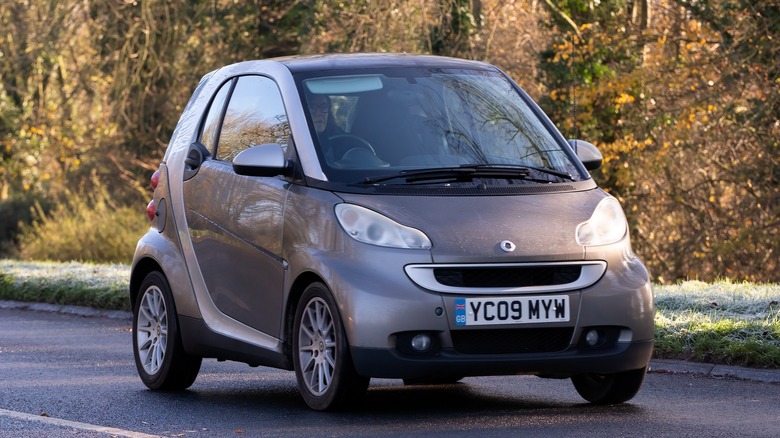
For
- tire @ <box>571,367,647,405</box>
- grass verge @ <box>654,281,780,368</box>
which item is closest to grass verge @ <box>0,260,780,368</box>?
grass verge @ <box>654,281,780,368</box>

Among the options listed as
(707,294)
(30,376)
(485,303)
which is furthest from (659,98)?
(485,303)

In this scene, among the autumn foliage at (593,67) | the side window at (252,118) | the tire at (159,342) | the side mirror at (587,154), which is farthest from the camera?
the autumn foliage at (593,67)

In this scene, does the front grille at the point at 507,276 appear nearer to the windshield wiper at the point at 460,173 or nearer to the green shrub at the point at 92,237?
the windshield wiper at the point at 460,173

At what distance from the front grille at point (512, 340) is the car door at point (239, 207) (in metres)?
1.09

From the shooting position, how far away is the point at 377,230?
7180 mm

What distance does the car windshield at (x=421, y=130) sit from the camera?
767 centimetres

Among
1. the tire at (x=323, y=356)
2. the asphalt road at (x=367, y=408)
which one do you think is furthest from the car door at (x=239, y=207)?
the asphalt road at (x=367, y=408)

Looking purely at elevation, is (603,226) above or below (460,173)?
below

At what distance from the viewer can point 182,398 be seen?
8.59 m

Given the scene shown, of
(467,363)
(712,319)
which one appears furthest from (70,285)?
(467,363)

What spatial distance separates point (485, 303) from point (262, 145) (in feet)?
5.10

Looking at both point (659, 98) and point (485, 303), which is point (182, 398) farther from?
point (659, 98)

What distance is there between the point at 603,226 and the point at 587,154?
0.93 m

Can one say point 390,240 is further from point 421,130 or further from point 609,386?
point 609,386
